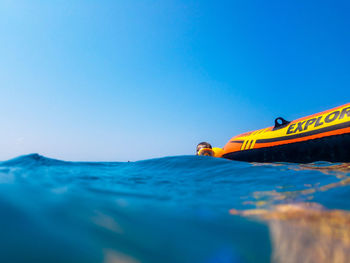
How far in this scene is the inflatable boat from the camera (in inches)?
200

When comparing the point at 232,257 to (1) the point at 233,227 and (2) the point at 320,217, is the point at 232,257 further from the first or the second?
(2) the point at 320,217

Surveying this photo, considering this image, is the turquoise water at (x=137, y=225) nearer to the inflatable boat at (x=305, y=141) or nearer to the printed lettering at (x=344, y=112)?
the inflatable boat at (x=305, y=141)

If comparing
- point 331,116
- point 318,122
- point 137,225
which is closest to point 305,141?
point 318,122

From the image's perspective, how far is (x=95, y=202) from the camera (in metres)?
1.77

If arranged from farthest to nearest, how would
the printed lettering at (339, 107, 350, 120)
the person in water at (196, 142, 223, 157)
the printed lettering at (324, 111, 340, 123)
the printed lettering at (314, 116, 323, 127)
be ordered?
the person in water at (196, 142, 223, 157) → the printed lettering at (314, 116, 323, 127) → the printed lettering at (324, 111, 340, 123) → the printed lettering at (339, 107, 350, 120)

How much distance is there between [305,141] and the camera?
5.71m

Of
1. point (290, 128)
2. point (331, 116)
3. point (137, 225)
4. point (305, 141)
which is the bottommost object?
point (137, 225)

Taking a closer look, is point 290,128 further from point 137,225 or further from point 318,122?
point 137,225

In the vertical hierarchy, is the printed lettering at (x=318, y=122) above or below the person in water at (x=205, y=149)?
above

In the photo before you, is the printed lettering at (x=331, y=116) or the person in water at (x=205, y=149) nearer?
the printed lettering at (x=331, y=116)

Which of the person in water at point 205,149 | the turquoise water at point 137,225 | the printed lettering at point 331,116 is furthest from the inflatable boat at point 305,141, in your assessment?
the turquoise water at point 137,225

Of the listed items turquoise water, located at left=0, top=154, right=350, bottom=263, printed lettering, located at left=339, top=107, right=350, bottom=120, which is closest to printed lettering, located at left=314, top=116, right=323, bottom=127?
printed lettering, located at left=339, top=107, right=350, bottom=120

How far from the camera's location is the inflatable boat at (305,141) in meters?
5.08

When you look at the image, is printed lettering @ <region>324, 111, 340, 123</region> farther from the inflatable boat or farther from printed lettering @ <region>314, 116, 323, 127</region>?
printed lettering @ <region>314, 116, 323, 127</region>
